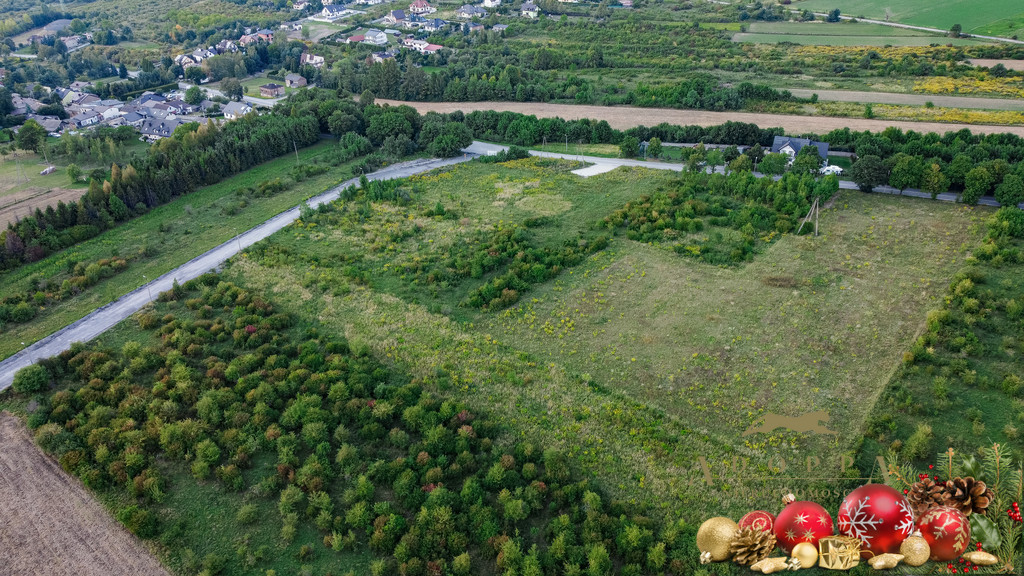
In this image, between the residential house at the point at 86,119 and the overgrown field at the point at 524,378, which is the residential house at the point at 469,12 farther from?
the overgrown field at the point at 524,378

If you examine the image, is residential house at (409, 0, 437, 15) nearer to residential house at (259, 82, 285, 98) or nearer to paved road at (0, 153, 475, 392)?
residential house at (259, 82, 285, 98)

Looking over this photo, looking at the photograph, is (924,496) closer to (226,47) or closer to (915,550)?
(915,550)

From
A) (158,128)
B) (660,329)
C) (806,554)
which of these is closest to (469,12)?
(158,128)

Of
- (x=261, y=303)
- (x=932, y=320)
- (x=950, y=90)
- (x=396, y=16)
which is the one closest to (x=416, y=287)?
(x=261, y=303)

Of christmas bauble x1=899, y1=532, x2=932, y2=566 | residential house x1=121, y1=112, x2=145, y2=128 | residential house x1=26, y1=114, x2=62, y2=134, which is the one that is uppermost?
christmas bauble x1=899, y1=532, x2=932, y2=566

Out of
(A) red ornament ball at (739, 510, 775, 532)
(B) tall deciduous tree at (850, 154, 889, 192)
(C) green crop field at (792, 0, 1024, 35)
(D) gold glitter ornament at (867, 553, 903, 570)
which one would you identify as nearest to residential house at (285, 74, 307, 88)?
(B) tall deciduous tree at (850, 154, 889, 192)

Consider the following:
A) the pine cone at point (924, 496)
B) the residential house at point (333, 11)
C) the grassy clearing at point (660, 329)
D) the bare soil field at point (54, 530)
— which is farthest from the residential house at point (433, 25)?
the pine cone at point (924, 496)
